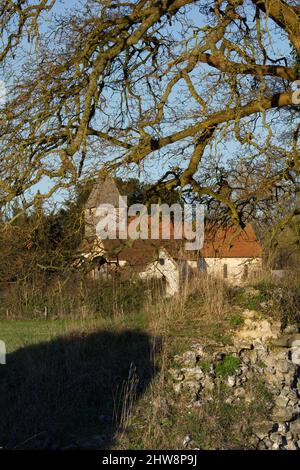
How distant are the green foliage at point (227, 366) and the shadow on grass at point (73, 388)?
0.98m

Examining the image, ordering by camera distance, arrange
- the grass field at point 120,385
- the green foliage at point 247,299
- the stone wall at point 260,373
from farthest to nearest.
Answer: the green foliage at point 247,299, the stone wall at point 260,373, the grass field at point 120,385

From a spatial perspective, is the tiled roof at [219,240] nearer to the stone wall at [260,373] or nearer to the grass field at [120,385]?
the grass field at [120,385]

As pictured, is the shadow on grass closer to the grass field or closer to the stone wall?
the grass field

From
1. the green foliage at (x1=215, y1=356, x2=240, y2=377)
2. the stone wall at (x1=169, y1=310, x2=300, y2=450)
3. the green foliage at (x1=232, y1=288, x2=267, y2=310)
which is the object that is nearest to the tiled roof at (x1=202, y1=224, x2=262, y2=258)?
the green foliage at (x1=232, y1=288, x2=267, y2=310)

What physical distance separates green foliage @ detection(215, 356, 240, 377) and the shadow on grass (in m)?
0.98

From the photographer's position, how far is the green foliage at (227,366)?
10039 millimetres

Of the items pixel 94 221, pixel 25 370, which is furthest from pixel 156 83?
pixel 25 370

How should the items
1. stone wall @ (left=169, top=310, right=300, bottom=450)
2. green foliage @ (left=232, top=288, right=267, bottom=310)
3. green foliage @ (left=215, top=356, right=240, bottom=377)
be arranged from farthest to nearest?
1. green foliage @ (left=232, top=288, right=267, bottom=310)
2. green foliage @ (left=215, top=356, right=240, bottom=377)
3. stone wall @ (left=169, top=310, right=300, bottom=450)

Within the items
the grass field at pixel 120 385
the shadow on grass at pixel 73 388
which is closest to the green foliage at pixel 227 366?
the grass field at pixel 120 385

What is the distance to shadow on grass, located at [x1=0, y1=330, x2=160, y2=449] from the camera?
8.34 metres

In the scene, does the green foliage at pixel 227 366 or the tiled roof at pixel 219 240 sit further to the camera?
the tiled roof at pixel 219 240

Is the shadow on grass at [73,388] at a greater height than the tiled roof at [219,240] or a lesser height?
lesser

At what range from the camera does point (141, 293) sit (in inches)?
608

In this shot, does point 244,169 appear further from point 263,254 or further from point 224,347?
point 224,347
